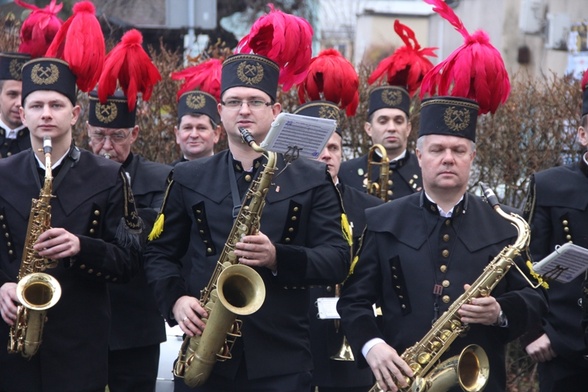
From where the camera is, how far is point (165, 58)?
12594 millimetres

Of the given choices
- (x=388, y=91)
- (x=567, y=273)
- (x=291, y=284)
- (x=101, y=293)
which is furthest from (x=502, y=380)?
(x=388, y=91)

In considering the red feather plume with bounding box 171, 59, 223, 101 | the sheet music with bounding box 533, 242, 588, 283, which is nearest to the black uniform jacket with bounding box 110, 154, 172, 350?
the red feather plume with bounding box 171, 59, 223, 101

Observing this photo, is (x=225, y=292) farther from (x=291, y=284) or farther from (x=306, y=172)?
(x=306, y=172)

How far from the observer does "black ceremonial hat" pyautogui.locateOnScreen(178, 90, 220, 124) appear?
32.5 feet

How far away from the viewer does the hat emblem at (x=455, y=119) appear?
20.9 feet

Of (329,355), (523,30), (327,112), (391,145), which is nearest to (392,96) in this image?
(391,145)

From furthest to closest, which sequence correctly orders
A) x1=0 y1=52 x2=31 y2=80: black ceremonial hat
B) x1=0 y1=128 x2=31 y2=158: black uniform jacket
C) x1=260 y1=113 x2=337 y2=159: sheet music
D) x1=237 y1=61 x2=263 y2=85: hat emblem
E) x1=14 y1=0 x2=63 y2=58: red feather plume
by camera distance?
x1=0 y1=52 x2=31 y2=80: black ceremonial hat, x1=0 y1=128 x2=31 y2=158: black uniform jacket, x1=14 y1=0 x2=63 y2=58: red feather plume, x1=237 y1=61 x2=263 y2=85: hat emblem, x1=260 y1=113 x2=337 y2=159: sheet music

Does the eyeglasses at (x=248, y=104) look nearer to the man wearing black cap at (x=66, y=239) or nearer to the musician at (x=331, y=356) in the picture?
the man wearing black cap at (x=66, y=239)

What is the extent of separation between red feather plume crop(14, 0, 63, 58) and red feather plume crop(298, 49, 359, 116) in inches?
91.2

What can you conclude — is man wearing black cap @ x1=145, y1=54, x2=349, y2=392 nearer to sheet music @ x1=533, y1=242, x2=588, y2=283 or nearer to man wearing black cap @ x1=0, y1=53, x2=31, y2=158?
sheet music @ x1=533, y1=242, x2=588, y2=283

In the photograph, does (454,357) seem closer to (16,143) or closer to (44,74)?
(44,74)

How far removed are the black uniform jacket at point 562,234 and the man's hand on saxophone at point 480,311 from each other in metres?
1.24

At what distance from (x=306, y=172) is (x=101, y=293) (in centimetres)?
125

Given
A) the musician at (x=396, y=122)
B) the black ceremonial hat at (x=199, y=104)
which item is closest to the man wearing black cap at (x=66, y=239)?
the black ceremonial hat at (x=199, y=104)
